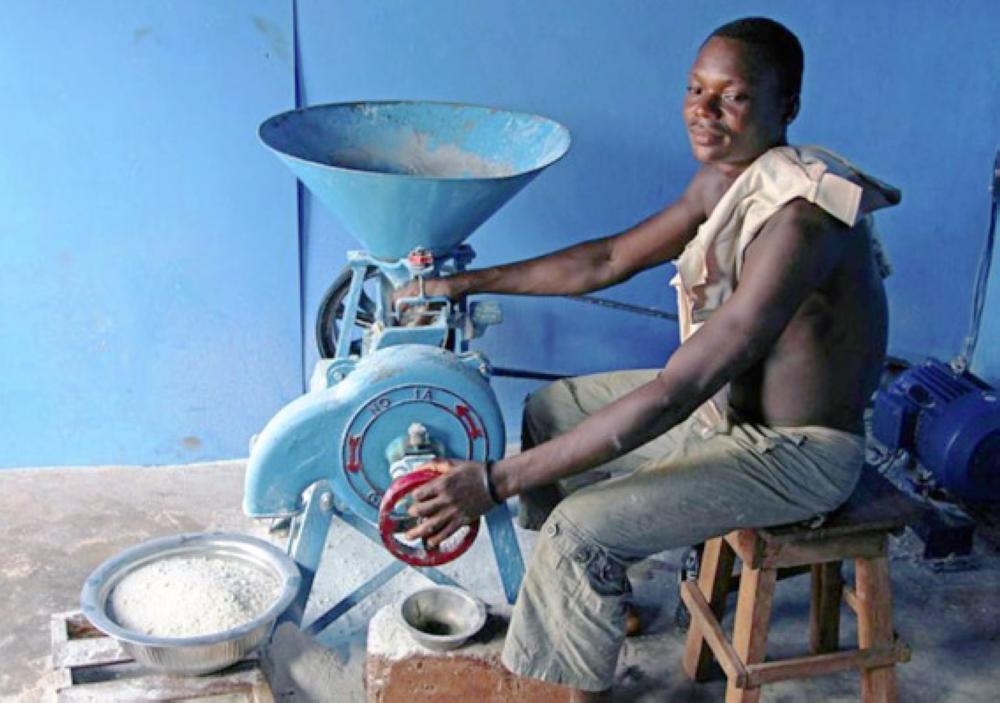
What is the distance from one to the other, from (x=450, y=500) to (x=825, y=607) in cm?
106

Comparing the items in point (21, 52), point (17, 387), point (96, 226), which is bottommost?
point (17, 387)

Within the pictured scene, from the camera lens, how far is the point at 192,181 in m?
3.10

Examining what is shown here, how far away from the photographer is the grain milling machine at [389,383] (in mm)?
2287

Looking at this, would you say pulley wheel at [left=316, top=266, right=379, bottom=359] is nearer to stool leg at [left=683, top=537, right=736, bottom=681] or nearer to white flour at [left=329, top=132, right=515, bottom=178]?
white flour at [left=329, top=132, right=515, bottom=178]

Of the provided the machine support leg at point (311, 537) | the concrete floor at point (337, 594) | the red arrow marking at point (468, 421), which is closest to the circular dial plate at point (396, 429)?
the red arrow marking at point (468, 421)

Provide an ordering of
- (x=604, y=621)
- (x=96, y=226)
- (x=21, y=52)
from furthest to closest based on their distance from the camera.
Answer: (x=96, y=226) → (x=21, y=52) → (x=604, y=621)

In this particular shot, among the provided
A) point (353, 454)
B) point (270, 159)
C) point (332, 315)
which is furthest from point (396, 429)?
point (270, 159)

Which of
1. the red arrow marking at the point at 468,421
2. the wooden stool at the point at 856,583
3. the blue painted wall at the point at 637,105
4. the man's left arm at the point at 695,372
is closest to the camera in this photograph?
the man's left arm at the point at 695,372

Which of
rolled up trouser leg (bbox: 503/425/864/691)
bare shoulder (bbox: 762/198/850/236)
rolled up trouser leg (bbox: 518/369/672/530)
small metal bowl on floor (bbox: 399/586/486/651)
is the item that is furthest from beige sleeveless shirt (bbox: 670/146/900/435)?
small metal bowl on floor (bbox: 399/586/486/651)

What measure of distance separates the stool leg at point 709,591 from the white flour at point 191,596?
988mm

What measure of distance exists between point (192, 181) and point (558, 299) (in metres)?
1.19

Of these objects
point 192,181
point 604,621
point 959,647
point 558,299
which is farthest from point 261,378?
point 959,647

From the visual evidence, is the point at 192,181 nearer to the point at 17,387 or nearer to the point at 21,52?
the point at 21,52

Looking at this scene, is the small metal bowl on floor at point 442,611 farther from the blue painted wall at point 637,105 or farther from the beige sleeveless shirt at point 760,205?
the blue painted wall at point 637,105
